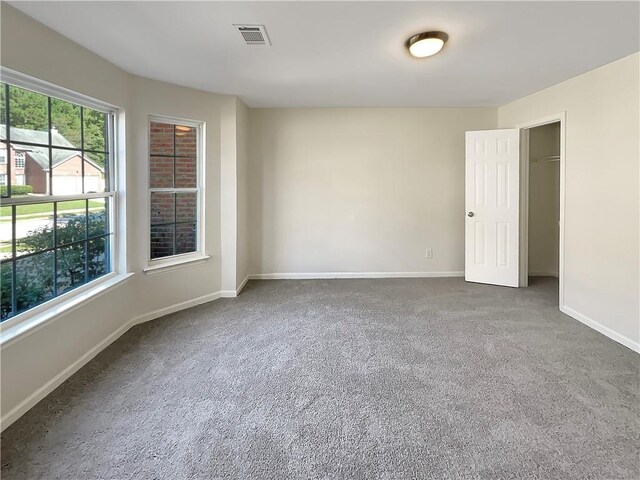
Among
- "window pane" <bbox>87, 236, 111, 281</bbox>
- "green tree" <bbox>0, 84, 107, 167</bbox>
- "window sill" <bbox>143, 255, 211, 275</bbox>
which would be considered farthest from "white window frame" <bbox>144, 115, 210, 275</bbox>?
"green tree" <bbox>0, 84, 107, 167</bbox>

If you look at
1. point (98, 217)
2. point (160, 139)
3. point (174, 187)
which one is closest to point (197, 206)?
point (174, 187)

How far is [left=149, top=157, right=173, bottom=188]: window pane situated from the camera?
3.55 m

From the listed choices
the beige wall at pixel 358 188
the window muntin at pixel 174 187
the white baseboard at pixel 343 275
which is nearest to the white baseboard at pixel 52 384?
the window muntin at pixel 174 187

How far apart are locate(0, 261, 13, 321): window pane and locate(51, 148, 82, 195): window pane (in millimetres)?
618

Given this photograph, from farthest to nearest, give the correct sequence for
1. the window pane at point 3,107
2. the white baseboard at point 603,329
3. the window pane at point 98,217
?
the window pane at point 98,217
the white baseboard at point 603,329
the window pane at point 3,107

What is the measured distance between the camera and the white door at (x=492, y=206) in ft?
14.6

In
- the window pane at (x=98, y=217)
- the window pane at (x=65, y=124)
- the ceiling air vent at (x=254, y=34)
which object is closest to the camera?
the ceiling air vent at (x=254, y=34)

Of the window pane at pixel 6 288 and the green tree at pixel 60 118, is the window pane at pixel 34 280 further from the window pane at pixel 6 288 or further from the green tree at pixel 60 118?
the green tree at pixel 60 118

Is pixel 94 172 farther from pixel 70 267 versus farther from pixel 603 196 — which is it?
pixel 603 196

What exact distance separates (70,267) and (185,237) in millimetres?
1319

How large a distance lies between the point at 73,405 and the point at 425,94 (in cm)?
431

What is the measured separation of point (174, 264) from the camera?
3.68 meters

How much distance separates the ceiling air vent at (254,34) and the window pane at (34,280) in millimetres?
2060

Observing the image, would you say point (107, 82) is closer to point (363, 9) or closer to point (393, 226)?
point (363, 9)
